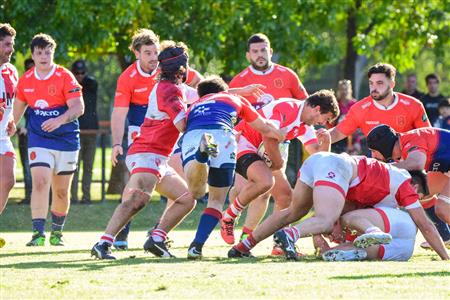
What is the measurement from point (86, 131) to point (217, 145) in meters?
9.74

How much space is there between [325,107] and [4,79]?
3.61 metres

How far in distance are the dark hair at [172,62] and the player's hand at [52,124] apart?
2185 mm

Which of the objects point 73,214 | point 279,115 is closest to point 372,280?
point 279,115

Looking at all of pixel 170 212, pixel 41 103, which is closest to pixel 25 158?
pixel 41 103

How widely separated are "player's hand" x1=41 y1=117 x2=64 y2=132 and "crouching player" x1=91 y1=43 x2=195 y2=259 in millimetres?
1661

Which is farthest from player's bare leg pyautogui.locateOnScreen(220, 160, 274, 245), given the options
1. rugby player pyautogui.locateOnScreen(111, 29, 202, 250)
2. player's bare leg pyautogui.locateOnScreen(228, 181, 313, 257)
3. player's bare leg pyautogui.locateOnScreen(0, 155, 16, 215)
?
player's bare leg pyautogui.locateOnScreen(0, 155, 16, 215)

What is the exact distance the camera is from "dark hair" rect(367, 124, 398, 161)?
11117mm

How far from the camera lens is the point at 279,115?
446 inches

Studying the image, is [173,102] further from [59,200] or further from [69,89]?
[59,200]

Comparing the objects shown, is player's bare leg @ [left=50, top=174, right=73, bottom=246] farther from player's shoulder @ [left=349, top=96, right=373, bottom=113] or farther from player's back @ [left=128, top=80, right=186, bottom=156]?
player's shoulder @ [left=349, top=96, right=373, bottom=113]

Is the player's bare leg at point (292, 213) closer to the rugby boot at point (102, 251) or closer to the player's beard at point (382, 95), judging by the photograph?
the rugby boot at point (102, 251)

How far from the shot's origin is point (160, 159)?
11.1 metres

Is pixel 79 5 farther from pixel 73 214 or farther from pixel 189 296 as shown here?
pixel 189 296

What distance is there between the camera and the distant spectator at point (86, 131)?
19453mm
